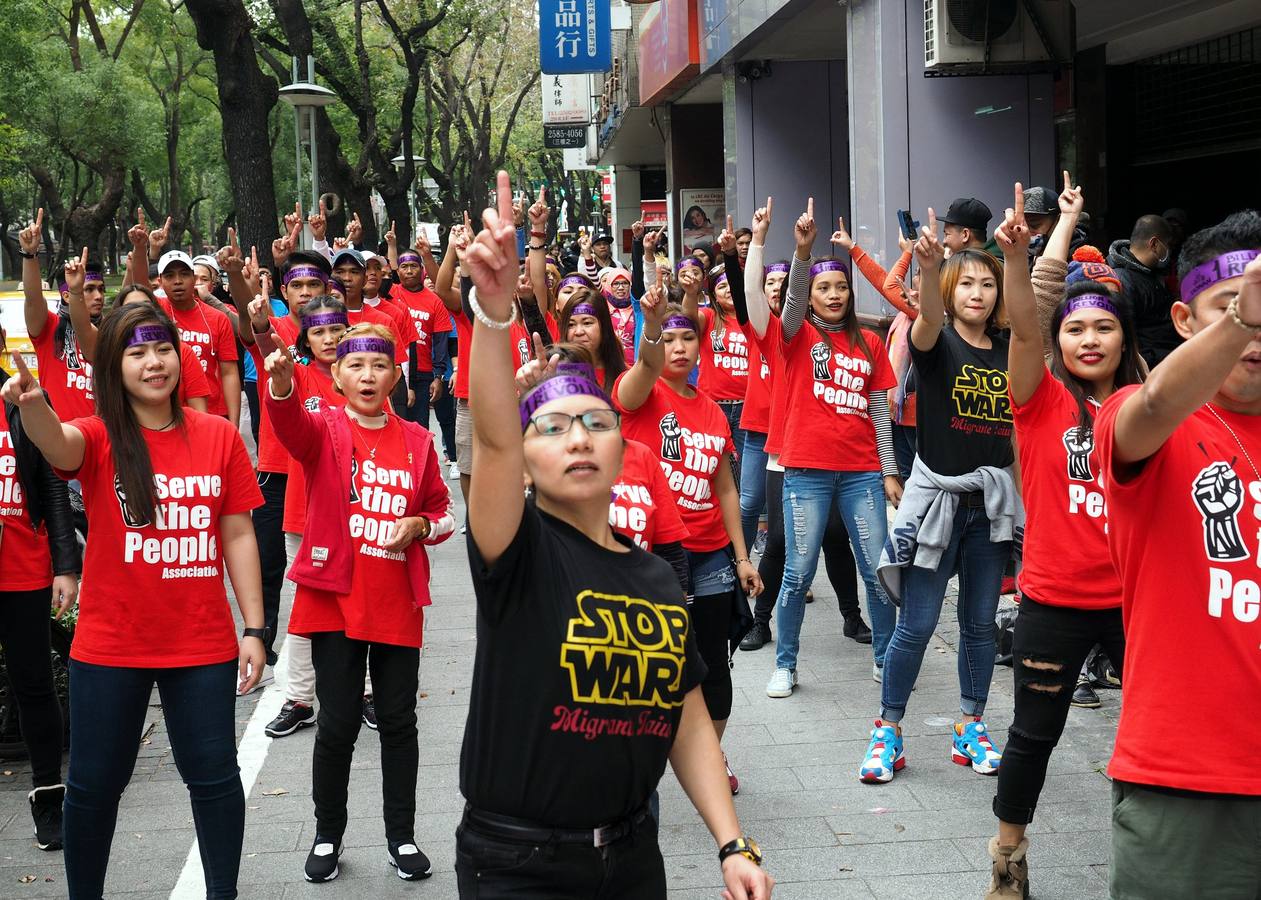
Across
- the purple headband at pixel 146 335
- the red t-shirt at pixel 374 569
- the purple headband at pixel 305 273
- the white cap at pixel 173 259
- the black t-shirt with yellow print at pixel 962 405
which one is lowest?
the red t-shirt at pixel 374 569

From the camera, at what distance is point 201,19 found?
646 inches

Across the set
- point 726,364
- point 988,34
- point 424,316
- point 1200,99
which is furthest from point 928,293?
point 1200,99

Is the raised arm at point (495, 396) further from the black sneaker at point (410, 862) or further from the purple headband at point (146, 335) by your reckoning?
the black sneaker at point (410, 862)

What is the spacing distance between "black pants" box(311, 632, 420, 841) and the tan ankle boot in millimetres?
1931

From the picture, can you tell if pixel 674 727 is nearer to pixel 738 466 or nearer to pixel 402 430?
pixel 402 430

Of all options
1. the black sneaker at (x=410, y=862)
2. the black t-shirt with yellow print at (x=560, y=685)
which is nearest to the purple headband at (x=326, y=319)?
the black sneaker at (x=410, y=862)

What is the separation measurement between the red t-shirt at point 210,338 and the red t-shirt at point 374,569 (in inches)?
141

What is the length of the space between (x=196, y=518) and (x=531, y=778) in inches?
76.9

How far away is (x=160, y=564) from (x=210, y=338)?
454 centimetres

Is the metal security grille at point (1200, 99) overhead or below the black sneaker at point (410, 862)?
overhead

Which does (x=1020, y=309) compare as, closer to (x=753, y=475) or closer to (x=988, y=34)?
(x=753, y=475)

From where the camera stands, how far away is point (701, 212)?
81.1 ft

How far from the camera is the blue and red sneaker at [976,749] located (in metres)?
5.75

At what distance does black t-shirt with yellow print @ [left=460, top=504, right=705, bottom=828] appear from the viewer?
2.76m
